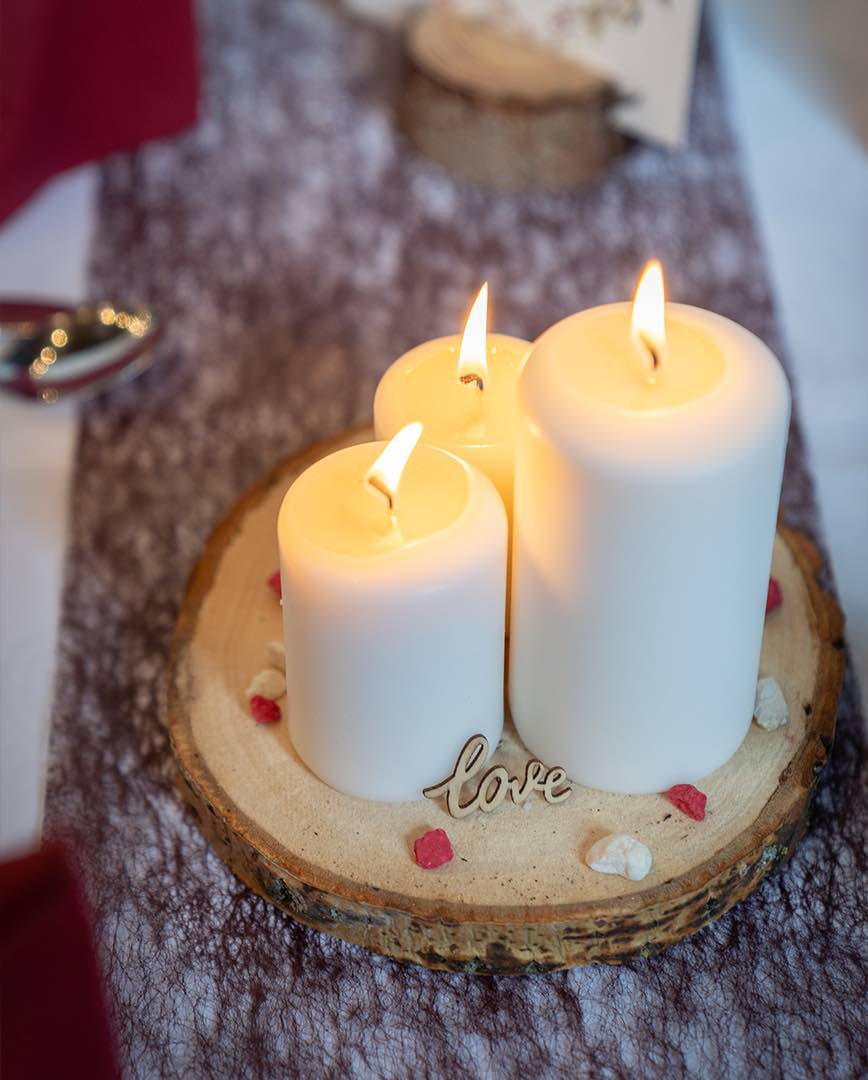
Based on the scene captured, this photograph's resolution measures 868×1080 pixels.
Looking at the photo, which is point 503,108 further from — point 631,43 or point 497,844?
point 497,844

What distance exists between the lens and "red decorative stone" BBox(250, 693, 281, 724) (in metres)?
0.89

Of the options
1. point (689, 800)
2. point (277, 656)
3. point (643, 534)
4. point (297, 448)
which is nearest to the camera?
point (643, 534)

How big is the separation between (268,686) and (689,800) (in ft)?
0.94

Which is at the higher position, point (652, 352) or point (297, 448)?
point (652, 352)

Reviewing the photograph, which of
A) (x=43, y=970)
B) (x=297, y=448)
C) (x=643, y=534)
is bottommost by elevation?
(x=297, y=448)

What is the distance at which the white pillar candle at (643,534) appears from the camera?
27.9 inches

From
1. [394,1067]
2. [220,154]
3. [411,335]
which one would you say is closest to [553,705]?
[394,1067]

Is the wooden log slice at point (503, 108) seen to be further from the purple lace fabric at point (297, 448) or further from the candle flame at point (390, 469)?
the candle flame at point (390, 469)

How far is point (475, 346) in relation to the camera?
0.85 metres

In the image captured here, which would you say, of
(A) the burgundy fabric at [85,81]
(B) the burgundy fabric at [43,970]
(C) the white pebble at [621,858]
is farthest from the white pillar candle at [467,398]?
(A) the burgundy fabric at [85,81]

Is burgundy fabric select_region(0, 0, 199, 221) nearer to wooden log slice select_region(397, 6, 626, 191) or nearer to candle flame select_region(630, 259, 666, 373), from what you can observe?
wooden log slice select_region(397, 6, 626, 191)

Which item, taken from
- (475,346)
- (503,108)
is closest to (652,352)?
(475,346)

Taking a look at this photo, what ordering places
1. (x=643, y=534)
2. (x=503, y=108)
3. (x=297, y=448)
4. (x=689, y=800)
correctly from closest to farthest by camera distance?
(x=643, y=534)
(x=689, y=800)
(x=297, y=448)
(x=503, y=108)

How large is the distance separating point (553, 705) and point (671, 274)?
72 centimetres
